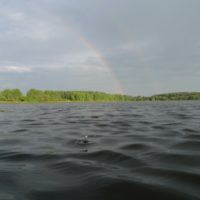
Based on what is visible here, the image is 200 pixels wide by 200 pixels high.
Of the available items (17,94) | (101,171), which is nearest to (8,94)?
(17,94)

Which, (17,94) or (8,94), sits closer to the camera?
(17,94)

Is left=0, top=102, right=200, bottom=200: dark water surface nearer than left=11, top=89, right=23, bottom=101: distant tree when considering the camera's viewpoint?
Yes

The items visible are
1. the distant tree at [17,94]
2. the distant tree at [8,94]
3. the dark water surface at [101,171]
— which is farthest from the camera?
the distant tree at [17,94]

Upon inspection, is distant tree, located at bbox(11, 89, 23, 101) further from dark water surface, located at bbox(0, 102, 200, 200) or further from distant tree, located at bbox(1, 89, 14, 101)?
dark water surface, located at bbox(0, 102, 200, 200)

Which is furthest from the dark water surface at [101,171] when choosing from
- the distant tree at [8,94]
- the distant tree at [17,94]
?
the distant tree at [17,94]

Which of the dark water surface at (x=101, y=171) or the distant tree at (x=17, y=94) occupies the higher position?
the distant tree at (x=17, y=94)

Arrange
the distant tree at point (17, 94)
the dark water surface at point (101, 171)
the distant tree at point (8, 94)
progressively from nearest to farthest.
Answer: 1. the dark water surface at point (101, 171)
2. the distant tree at point (8, 94)
3. the distant tree at point (17, 94)

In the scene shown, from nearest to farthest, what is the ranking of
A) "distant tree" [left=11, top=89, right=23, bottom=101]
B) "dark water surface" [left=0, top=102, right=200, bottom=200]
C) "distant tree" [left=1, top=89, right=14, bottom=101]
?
"dark water surface" [left=0, top=102, right=200, bottom=200], "distant tree" [left=1, top=89, right=14, bottom=101], "distant tree" [left=11, top=89, right=23, bottom=101]

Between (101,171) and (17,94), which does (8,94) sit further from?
(101,171)

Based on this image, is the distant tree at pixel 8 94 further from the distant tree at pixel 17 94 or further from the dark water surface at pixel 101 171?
the dark water surface at pixel 101 171

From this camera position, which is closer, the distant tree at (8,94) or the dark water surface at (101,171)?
the dark water surface at (101,171)

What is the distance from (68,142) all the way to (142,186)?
15.9 feet

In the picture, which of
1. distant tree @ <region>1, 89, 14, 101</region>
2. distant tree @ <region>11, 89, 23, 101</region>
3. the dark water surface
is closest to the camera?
the dark water surface

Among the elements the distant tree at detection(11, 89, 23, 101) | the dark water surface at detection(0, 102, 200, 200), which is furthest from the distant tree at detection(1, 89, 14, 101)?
the dark water surface at detection(0, 102, 200, 200)
